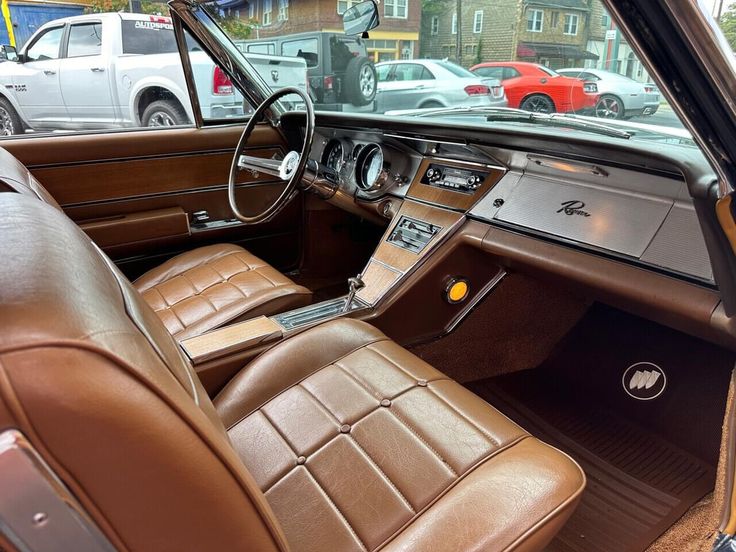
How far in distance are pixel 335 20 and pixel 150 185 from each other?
3.30ft

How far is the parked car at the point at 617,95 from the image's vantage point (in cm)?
133

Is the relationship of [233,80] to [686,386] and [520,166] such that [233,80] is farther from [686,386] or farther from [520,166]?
[686,386]

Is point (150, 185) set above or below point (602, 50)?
below

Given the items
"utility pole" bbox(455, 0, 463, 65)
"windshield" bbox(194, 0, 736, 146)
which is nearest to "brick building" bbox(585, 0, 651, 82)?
"windshield" bbox(194, 0, 736, 146)

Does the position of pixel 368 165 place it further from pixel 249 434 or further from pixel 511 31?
pixel 249 434

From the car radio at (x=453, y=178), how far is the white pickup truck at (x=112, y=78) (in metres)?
0.91

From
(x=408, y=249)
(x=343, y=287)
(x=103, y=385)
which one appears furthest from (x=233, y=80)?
(x=103, y=385)

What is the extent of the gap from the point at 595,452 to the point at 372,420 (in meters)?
0.89

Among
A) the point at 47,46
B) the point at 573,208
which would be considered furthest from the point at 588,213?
the point at 47,46

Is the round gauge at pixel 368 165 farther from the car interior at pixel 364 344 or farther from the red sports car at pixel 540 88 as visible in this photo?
the red sports car at pixel 540 88

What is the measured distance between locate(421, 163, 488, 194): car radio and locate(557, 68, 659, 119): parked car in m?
0.41

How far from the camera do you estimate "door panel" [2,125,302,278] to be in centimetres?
223

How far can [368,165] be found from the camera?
231 cm

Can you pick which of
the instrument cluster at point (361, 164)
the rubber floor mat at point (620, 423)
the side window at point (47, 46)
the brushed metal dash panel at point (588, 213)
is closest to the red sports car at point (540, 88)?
the brushed metal dash panel at point (588, 213)
